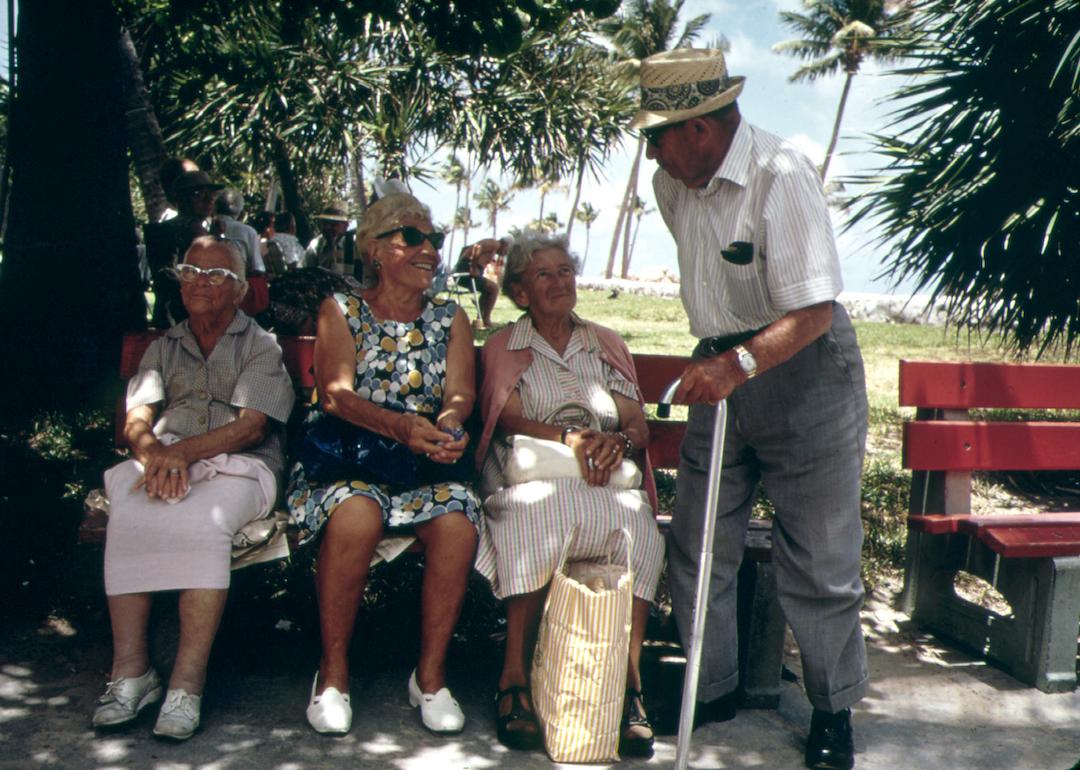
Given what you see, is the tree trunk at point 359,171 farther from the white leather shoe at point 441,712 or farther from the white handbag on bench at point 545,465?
the white leather shoe at point 441,712

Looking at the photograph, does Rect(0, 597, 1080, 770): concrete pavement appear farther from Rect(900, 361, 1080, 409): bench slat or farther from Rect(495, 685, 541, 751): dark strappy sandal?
Rect(900, 361, 1080, 409): bench slat

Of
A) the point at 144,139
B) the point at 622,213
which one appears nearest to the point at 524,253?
the point at 144,139

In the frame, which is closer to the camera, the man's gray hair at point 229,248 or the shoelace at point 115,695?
the shoelace at point 115,695

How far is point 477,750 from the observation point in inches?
124

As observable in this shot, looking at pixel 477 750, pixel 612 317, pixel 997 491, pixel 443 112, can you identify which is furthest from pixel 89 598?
pixel 612 317

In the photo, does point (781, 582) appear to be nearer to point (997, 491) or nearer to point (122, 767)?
point (122, 767)

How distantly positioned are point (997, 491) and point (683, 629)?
4.23m

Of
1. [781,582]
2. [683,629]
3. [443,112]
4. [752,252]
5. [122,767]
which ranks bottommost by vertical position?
[122,767]

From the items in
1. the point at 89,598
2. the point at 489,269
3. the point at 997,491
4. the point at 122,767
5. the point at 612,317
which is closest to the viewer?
the point at 122,767

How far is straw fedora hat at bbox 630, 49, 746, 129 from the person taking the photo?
9.44 feet

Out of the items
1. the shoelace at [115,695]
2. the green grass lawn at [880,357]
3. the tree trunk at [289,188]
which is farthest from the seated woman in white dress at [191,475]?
the tree trunk at [289,188]

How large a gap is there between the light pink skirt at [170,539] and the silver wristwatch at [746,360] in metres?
1.58

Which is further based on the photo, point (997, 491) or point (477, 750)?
point (997, 491)

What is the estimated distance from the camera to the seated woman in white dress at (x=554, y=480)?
128 inches
